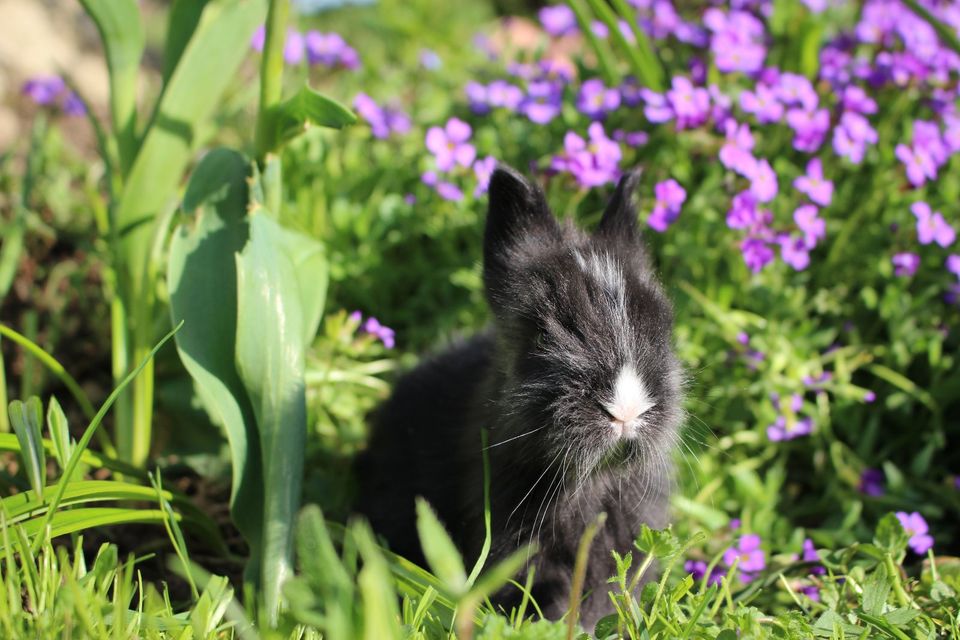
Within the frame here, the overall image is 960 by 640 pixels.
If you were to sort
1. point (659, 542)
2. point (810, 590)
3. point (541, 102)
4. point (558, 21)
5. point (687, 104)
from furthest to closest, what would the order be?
point (558, 21) → point (541, 102) → point (687, 104) → point (810, 590) → point (659, 542)

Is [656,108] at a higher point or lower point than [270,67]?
higher

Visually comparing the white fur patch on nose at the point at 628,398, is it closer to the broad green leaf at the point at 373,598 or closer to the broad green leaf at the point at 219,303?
the broad green leaf at the point at 373,598

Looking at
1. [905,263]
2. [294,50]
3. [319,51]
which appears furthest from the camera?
[319,51]

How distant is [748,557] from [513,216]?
1338 mm

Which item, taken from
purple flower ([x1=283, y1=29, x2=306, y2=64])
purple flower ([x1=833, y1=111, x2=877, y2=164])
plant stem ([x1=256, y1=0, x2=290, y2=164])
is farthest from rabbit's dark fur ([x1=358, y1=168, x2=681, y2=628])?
purple flower ([x1=283, y1=29, x2=306, y2=64])

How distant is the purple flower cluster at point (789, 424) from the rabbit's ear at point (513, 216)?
125 cm

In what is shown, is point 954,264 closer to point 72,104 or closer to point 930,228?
point 930,228

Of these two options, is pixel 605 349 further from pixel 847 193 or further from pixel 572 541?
pixel 847 193

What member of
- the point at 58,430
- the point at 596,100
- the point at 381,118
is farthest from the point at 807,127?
the point at 58,430

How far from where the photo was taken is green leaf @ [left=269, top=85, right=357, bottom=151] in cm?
236

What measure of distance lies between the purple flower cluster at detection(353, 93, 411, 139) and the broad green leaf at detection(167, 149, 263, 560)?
1226 mm

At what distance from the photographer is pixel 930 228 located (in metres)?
3.30

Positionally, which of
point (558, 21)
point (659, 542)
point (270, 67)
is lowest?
point (659, 542)

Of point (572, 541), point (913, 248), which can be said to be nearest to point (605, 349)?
point (572, 541)
